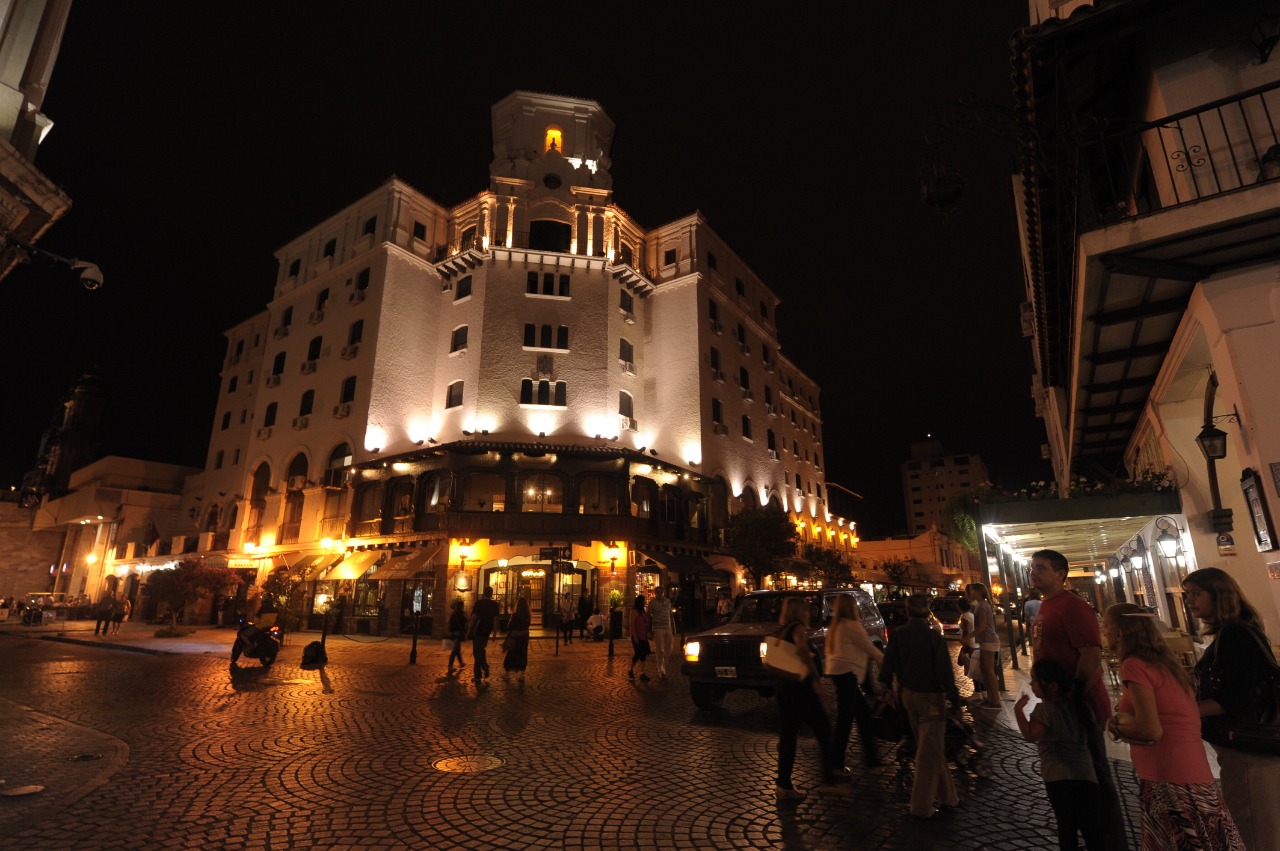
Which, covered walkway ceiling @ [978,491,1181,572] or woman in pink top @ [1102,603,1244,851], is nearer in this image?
woman in pink top @ [1102,603,1244,851]

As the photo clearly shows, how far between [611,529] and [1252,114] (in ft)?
78.6

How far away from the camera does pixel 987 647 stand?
9.88 meters

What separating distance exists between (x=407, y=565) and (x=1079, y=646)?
26.1 metres

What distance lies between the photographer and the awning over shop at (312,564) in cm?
3027

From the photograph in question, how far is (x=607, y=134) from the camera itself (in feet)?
129

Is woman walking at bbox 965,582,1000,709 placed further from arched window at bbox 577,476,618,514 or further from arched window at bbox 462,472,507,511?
arched window at bbox 462,472,507,511

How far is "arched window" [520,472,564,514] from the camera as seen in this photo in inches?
1133

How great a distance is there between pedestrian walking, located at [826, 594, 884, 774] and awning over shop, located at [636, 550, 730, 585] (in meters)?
22.6

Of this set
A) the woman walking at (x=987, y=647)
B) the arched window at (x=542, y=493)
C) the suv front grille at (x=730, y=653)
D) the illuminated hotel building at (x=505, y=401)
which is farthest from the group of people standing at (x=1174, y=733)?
the arched window at (x=542, y=493)

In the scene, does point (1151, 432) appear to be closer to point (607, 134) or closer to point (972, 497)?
point (972, 497)

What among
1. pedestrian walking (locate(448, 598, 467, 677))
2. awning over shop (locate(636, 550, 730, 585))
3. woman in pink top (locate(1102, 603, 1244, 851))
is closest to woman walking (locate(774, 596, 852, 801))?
woman in pink top (locate(1102, 603, 1244, 851))

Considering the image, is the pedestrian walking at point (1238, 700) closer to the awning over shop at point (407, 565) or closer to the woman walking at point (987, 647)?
the woman walking at point (987, 647)

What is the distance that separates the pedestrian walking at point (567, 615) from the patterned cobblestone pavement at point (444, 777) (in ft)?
38.1

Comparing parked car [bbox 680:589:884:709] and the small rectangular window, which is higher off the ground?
the small rectangular window
